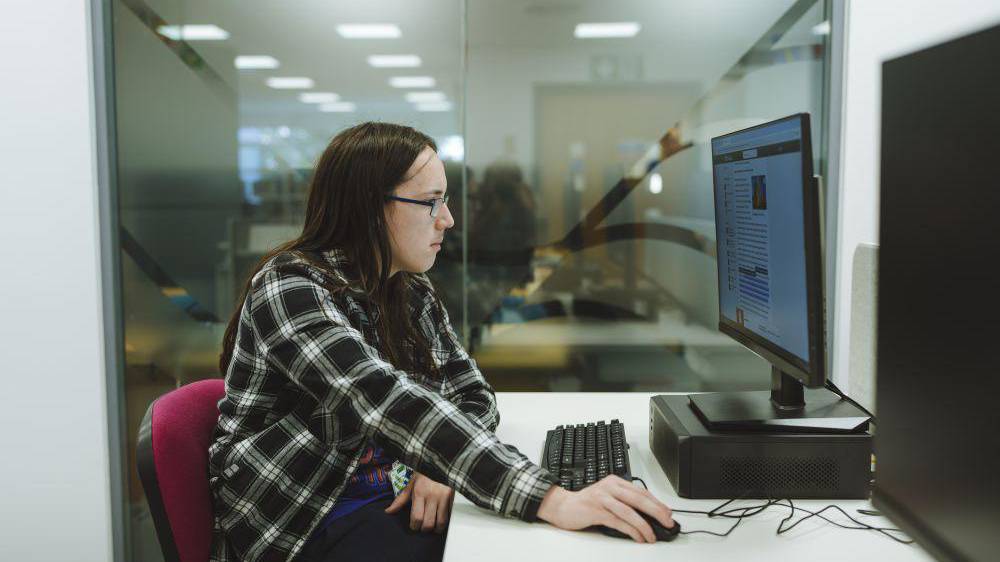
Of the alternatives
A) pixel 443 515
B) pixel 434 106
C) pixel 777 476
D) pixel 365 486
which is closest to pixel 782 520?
pixel 777 476

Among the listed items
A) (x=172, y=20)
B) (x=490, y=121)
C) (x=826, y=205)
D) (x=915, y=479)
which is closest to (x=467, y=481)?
(x=915, y=479)

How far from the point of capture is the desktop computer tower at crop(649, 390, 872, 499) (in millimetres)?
1093

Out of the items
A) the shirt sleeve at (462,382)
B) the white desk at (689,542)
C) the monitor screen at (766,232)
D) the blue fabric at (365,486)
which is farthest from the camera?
the shirt sleeve at (462,382)

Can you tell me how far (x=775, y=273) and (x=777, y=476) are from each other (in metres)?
0.29

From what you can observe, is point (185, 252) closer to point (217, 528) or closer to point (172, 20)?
point (172, 20)

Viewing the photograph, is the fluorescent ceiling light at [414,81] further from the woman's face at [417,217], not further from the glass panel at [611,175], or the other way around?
the woman's face at [417,217]

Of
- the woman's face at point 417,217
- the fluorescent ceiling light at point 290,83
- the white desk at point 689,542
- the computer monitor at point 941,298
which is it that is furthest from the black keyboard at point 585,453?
the fluorescent ceiling light at point 290,83

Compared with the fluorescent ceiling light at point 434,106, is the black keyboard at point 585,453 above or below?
below

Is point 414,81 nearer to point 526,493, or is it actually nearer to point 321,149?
point 321,149

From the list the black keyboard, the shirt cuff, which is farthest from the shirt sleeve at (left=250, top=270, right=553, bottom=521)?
the black keyboard

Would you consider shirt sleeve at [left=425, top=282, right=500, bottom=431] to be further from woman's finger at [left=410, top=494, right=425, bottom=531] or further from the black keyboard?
woman's finger at [left=410, top=494, right=425, bottom=531]

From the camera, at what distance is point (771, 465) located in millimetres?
1109

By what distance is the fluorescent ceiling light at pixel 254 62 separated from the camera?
2443mm

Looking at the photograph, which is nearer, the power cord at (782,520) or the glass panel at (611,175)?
the power cord at (782,520)
